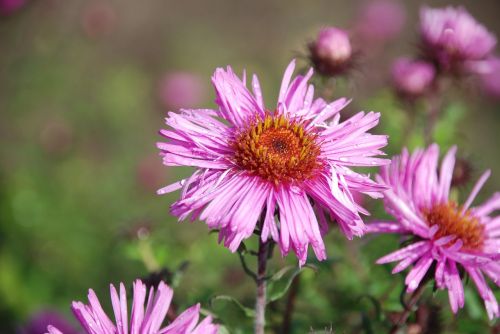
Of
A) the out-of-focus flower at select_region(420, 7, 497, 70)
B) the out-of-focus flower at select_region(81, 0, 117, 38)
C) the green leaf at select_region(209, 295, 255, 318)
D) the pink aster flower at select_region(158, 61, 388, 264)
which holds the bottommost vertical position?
the green leaf at select_region(209, 295, 255, 318)

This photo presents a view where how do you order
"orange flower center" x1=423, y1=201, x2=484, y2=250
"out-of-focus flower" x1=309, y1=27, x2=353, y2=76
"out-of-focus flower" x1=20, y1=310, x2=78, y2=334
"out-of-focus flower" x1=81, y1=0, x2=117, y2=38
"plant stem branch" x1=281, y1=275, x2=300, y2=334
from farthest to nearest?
1. "out-of-focus flower" x1=81, y1=0, x2=117, y2=38
2. "out-of-focus flower" x1=20, y1=310, x2=78, y2=334
3. "out-of-focus flower" x1=309, y1=27, x2=353, y2=76
4. "plant stem branch" x1=281, y1=275, x2=300, y2=334
5. "orange flower center" x1=423, y1=201, x2=484, y2=250

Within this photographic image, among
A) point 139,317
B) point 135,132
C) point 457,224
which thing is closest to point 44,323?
point 139,317

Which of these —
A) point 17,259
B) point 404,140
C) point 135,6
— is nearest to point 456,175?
point 404,140

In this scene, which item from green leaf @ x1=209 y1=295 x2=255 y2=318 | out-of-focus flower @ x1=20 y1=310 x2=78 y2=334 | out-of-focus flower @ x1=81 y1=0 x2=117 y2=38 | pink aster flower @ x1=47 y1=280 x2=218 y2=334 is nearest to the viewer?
pink aster flower @ x1=47 y1=280 x2=218 y2=334

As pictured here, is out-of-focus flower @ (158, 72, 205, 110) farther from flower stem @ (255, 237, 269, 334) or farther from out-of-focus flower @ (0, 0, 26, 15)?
flower stem @ (255, 237, 269, 334)

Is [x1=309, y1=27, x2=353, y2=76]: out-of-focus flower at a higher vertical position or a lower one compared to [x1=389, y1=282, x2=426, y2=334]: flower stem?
higher

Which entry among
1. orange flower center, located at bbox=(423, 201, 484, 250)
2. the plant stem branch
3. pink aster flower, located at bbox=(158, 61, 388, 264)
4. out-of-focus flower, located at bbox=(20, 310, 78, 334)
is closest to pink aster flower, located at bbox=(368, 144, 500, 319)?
orange flower center, located at bbox=(423, 201, 484, 250)

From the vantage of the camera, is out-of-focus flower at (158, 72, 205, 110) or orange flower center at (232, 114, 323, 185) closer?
orange flower center at (232, 114, 323, 185)
